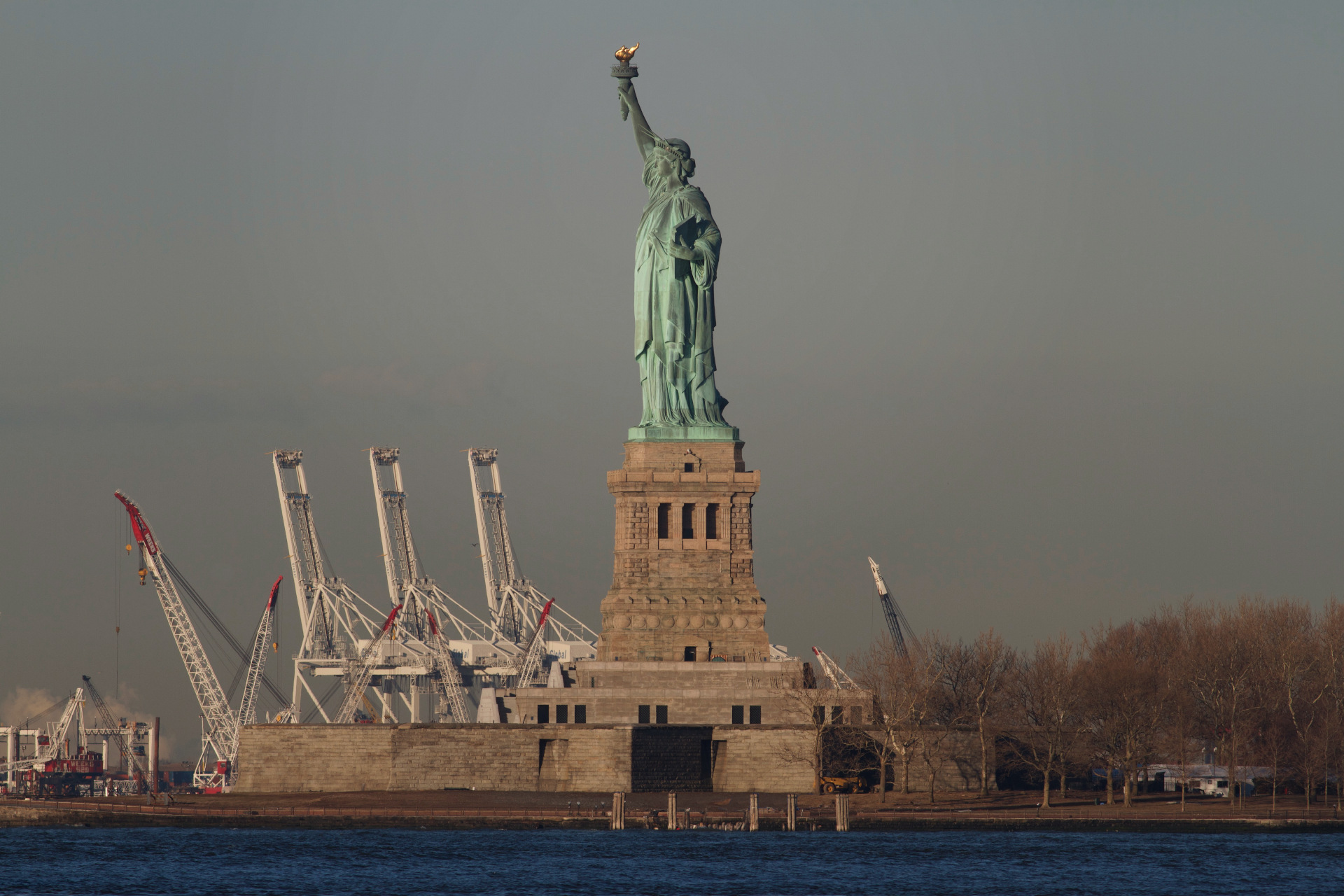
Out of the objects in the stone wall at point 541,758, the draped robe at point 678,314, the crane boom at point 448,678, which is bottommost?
the stone wall at point 541,758

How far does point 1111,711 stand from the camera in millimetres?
101562

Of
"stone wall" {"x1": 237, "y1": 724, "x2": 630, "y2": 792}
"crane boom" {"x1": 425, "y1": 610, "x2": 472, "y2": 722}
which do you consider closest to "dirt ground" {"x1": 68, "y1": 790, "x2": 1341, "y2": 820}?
"stone wall" {"x1": 237, "y1": 724, "x2": 630, "y2": 792}

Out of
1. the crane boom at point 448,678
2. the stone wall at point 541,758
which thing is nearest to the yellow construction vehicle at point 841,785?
the stone wall at point 541,758

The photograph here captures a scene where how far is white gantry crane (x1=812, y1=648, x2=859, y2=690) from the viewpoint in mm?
106750

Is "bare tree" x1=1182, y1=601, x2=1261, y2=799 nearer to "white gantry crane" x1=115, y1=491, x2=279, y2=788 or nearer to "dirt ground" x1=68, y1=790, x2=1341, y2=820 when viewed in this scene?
"dirt ground" x1=68, y1=790, x2=1341, y2=820

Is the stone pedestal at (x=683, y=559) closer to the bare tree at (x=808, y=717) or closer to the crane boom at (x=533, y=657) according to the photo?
the bare tree at (x=808, y=717)

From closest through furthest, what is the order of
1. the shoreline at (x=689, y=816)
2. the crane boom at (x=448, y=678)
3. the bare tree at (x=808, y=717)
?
the shoreline at (x=689, y=816), the bare tree at (x=808, y=717), the crane boom at (x=448, y=678)

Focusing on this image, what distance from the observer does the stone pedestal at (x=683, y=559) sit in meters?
106

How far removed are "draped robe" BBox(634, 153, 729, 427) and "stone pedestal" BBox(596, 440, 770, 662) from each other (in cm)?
213

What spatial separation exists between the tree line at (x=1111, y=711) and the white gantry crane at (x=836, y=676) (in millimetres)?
928

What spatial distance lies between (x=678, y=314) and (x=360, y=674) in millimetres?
57808

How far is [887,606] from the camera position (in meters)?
162

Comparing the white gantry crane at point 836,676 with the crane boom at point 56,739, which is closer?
the white gantry crane at point 836,676

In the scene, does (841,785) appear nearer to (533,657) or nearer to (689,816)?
(689,816)
